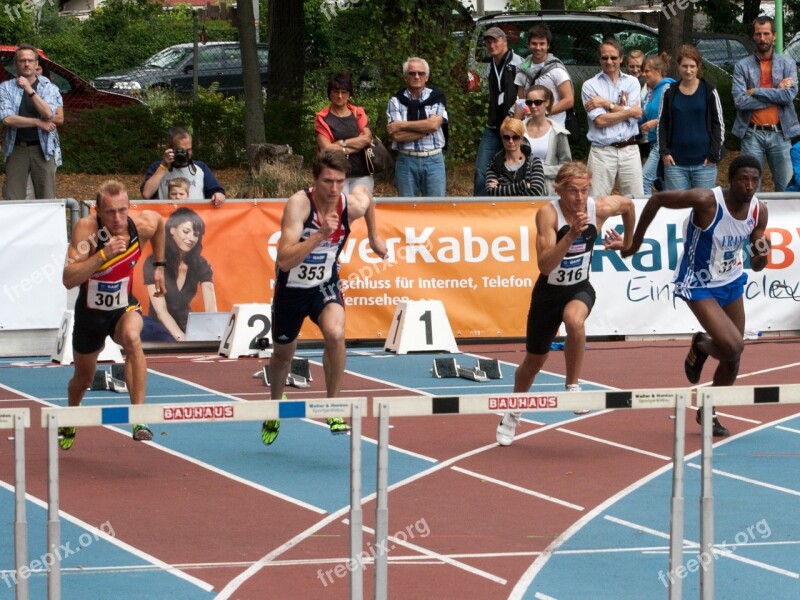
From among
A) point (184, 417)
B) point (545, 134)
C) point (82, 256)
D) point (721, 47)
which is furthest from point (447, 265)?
point (721, 47)

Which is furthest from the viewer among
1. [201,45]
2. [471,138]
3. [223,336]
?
[201,45]

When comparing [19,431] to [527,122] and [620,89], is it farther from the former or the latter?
[620,89]

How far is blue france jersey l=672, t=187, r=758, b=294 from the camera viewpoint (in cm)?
956

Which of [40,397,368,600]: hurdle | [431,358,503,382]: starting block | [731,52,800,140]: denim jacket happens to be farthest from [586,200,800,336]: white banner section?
[40,397,368,600]: hurdle

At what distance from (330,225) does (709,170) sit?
7020 millimetres

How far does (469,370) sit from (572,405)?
6.36m

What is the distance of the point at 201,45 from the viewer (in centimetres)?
2855

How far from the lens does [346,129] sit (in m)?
14.0

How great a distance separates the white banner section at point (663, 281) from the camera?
551 inches

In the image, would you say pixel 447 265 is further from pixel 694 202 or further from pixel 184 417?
pixel 184 417

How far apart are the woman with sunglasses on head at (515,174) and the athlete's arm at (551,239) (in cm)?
411

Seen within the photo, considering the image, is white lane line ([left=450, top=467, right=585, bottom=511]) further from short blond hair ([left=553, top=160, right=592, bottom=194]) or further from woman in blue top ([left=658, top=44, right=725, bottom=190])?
woman in blue top ([left=658, top=44, right=725, bottom=190])

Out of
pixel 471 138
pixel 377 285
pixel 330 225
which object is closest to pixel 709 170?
pixel 377 285

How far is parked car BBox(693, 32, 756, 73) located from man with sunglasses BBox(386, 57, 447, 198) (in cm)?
1326
